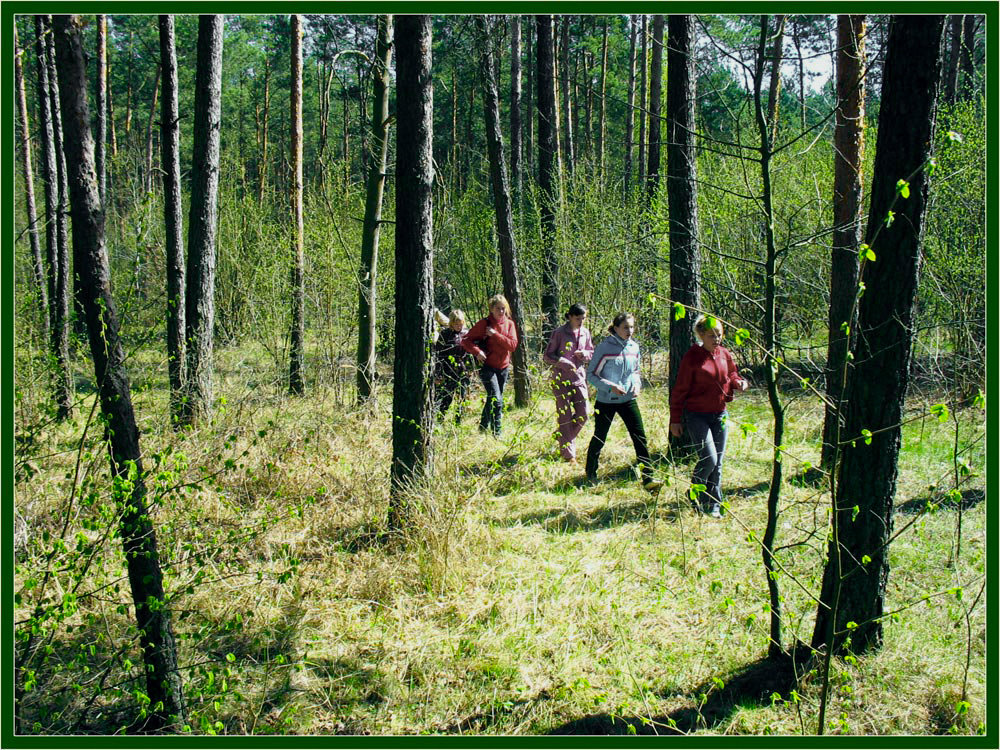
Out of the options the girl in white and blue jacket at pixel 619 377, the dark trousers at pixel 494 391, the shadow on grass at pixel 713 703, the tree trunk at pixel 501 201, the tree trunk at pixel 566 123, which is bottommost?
the shadow on grass at pixel 713 703

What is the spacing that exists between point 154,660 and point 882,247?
171 inches

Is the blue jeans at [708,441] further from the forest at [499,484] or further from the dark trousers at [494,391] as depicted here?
the dark trousers at [494,391]

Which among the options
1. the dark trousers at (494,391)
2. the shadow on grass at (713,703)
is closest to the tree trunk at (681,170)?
the dark trousers at (494,391)

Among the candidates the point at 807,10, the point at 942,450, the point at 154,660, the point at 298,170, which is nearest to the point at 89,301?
the point at 154,660

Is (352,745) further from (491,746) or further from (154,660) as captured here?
(154,660)

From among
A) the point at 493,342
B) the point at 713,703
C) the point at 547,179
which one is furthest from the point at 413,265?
the point at 547,179

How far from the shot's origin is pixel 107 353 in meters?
3.69

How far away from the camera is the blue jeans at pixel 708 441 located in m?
6.59

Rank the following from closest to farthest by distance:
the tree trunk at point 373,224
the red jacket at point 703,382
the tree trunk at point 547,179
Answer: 1. the red jacket at point 703,382
2. the tree trunk at point 373,224
3. the tree trunk at point 547,179

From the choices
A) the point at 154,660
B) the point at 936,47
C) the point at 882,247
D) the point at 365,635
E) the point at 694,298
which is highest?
the point at 936,47

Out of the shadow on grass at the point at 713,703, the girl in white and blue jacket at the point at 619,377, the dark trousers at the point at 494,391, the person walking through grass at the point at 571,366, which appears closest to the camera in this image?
the shadow on grass at the point at 713,703

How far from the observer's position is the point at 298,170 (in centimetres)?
1362

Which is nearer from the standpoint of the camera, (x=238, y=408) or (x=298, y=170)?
(x=238, y=408)

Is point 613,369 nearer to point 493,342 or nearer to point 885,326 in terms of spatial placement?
point 493,342
